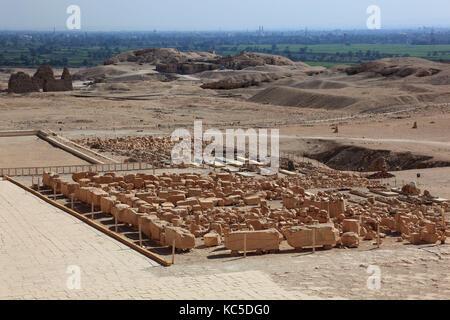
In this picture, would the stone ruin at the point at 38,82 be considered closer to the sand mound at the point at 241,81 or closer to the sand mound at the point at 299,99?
the sand mound at the point at 241,81

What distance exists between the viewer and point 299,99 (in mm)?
69750

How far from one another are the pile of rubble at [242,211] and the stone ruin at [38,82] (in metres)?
49.6

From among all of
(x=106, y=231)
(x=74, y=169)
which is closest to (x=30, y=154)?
(x=74, y=169)

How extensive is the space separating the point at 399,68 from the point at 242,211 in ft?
202

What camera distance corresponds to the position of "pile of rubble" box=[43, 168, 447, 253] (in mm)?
17391

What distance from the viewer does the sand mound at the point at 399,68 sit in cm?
7681

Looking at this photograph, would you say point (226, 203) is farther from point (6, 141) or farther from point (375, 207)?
point (6, 141)

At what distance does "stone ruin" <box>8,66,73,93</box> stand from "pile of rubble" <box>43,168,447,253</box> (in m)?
49.6

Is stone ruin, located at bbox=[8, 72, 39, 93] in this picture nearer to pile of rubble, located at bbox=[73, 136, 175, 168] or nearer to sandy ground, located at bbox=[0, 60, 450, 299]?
sandy ground, located at bbox=[0, 60, 450, 299]

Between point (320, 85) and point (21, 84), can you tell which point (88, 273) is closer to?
point (21, 84)

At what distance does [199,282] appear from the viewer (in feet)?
46.5
